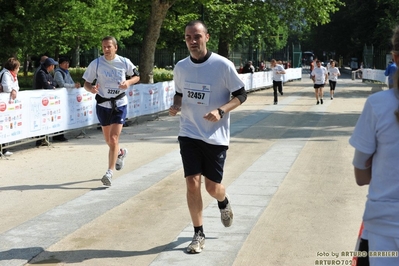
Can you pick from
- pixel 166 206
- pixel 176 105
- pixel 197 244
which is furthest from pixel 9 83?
pixel 197 244

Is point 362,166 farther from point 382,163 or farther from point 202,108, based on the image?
point 202,108

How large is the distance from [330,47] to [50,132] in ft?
270

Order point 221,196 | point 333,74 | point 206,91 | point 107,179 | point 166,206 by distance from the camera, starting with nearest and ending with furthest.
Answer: point 206,91
point 221,196
point 166,206
point 107,179
point 333,74

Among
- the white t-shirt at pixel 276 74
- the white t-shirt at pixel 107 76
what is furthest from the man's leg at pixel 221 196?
the white t-shirt at pixel 276 74

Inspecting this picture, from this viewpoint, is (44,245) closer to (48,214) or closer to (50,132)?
(48,214)

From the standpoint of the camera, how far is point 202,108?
622 cm

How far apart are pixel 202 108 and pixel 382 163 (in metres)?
3.04

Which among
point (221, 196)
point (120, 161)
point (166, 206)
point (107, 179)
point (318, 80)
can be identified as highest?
point (221, 196)

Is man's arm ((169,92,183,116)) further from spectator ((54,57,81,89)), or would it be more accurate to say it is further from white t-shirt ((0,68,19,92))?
spectator ((54,57,81,89))

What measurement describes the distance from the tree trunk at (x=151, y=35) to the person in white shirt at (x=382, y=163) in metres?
24.0

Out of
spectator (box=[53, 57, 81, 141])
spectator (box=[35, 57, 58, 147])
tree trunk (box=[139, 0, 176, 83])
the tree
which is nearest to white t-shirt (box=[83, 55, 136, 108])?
spectator (box=[35, 57, 58, 147])

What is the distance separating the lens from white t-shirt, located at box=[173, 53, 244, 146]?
6.15m

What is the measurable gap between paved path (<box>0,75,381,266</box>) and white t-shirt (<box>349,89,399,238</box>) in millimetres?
1516

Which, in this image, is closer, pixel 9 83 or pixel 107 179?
pixel 107 179
